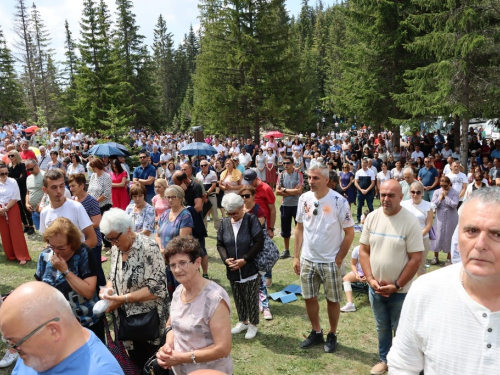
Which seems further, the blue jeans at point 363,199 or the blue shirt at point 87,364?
the blue jeans at point 363,199

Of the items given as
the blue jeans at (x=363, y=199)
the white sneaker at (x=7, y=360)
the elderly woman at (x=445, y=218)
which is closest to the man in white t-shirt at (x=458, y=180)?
the elderly woman at (x=445, y=218)

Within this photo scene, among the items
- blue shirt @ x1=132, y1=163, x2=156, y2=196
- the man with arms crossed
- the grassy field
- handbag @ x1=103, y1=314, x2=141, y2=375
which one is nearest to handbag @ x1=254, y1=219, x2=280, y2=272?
the grassy field

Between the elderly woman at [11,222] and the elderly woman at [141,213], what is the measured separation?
10.8 feet

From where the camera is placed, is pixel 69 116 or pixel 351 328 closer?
pixel 351 328

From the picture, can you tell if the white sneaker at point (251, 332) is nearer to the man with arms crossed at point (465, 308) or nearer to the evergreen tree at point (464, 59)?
the man with arms crossed at point (465, 308)

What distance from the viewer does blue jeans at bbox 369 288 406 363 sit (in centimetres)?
378

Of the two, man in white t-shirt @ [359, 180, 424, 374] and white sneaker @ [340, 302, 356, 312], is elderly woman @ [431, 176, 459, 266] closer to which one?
white sneaker @ [340, 302, 356, 312]

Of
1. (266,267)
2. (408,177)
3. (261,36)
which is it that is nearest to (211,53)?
(261,36)

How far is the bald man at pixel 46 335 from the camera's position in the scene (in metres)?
1.69

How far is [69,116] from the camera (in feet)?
145

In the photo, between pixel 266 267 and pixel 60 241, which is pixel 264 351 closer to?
pixel 266 267

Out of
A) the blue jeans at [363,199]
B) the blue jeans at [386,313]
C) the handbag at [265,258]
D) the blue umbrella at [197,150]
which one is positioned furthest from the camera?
the blue umbrella at [197,150]

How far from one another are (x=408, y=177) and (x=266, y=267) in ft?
11.9

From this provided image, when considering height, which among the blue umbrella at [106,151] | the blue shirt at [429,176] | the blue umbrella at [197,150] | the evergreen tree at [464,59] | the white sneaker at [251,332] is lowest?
the white sneaker at [251,332]
